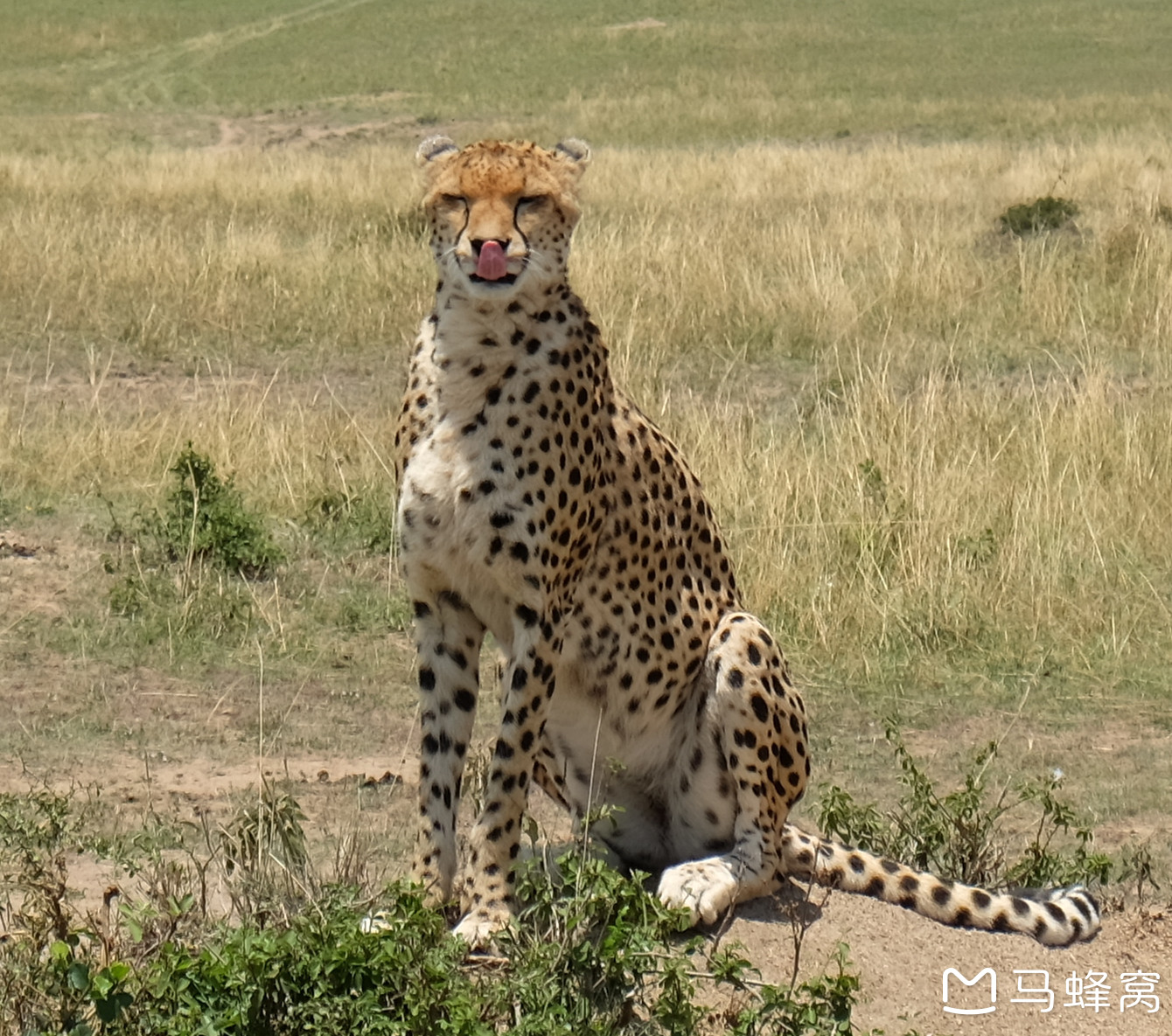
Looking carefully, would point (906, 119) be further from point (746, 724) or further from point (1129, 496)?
point (746, 724)

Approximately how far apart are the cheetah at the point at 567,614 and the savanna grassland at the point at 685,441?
479 mm

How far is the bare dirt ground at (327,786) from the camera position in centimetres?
333

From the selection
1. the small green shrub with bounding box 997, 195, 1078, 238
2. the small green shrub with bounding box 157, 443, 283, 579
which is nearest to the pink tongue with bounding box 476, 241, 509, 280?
the small green shrub with bounding box 157, 443, 283, 579

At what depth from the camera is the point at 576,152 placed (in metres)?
3.49

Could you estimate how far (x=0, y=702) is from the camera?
16.7ft

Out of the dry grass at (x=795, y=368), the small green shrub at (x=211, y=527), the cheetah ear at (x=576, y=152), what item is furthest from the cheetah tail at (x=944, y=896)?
the small green shrub at (x=211, y=527)

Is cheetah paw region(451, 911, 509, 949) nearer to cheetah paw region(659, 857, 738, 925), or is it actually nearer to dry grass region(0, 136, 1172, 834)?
cheetah paw region(659, 857, 738, 925)

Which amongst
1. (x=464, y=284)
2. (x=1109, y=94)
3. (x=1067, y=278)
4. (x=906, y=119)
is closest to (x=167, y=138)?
(x=906, y=119)

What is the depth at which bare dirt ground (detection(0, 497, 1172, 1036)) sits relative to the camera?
333 cm

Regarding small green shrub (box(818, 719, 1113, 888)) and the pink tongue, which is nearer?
the pink tongue

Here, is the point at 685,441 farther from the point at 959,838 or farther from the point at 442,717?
the point at 442,717

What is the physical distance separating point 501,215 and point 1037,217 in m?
9.37

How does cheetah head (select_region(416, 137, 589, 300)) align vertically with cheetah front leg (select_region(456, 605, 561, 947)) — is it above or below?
above

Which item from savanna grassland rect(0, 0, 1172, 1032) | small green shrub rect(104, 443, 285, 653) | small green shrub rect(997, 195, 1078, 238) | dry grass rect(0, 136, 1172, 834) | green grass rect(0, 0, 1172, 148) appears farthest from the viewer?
green grass rect(0, 0, 1172, 148)
